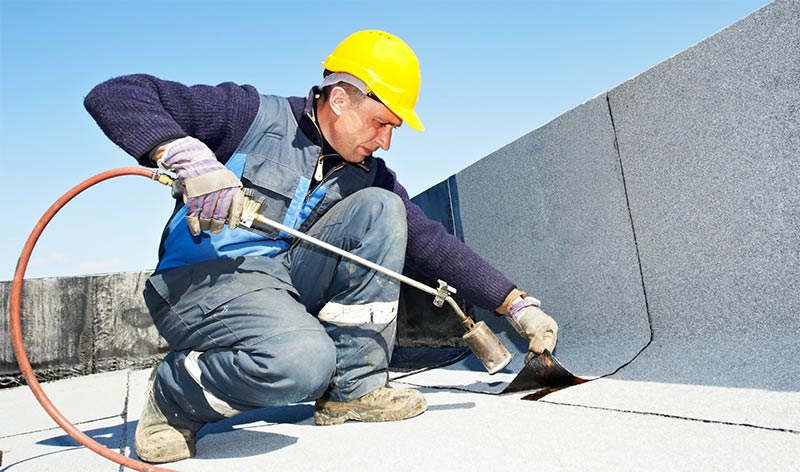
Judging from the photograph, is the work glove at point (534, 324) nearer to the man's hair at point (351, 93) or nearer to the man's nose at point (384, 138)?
the man's nose at point (384, 138)

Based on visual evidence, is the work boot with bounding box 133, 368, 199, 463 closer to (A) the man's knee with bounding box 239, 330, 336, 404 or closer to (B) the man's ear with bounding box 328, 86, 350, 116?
(A) the man's knee with bounding box 239, 330, 336, 404

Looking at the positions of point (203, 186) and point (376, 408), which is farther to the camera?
point (376, 408)

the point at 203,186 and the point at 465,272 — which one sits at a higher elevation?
the point at 203,186

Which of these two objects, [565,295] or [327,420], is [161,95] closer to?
[327,420]

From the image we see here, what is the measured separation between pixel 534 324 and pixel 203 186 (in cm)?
108

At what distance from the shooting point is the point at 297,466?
3.80ft

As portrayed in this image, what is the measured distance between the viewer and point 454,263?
1922 mm

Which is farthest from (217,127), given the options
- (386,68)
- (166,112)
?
A: (386,68)

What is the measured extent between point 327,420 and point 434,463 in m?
0.55

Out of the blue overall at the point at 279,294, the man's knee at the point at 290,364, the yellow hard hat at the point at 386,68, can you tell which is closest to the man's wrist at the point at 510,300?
the blue overall at the point at 279,294

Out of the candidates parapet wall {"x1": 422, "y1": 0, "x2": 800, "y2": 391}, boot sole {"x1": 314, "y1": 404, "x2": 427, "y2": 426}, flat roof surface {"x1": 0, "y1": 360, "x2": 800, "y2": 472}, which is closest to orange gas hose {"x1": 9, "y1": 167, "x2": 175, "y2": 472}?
flat roof surface {"x1": 0, "y1": 360, "x2": 800, "y2": 472}

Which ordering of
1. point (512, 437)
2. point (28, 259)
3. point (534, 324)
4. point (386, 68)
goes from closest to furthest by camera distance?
1. point (512, 437)
2. point (28, 259)
3. point (386, 68)
4. point (534, 324)

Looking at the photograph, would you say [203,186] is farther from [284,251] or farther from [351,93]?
[351,93]

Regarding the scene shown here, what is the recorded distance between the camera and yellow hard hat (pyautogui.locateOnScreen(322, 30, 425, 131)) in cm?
167
